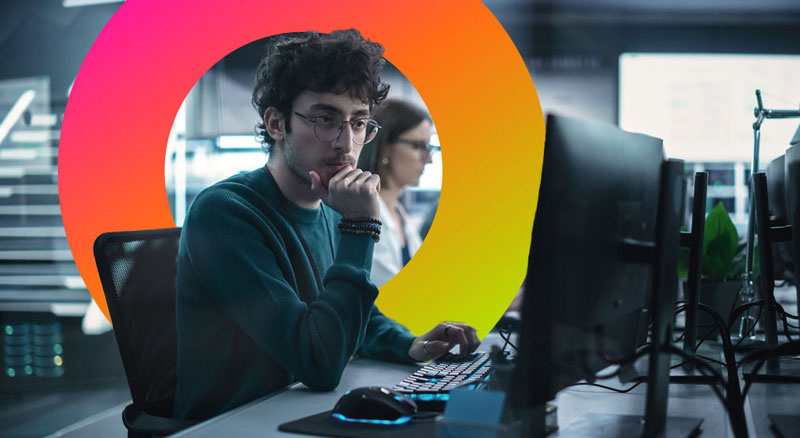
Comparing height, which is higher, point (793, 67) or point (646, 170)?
point (793, 67)

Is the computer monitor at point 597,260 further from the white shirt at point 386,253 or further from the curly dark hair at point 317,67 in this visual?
the white shirt at point 386,253

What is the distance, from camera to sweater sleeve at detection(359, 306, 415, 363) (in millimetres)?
1408

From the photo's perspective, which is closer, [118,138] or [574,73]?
[118,138]

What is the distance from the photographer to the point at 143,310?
57.3 inches

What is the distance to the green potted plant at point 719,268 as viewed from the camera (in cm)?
177

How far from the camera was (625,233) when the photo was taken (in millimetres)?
871

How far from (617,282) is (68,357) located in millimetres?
3917

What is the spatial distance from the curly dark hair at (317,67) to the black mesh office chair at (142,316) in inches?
15.8

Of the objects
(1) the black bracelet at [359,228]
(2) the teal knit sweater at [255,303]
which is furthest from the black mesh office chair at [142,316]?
(1) the black bracelet at [359,228]

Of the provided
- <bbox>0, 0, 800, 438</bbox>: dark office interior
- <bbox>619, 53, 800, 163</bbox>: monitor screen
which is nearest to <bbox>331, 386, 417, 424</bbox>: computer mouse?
<bbox>0, 0, 800, 438</bbox>: dark office interior

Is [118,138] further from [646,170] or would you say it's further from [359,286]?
[646,170]

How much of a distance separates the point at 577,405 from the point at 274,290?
1.85ft

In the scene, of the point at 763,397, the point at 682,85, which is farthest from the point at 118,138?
the point at 682,85

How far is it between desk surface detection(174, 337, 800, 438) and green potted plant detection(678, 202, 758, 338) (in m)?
0.51
